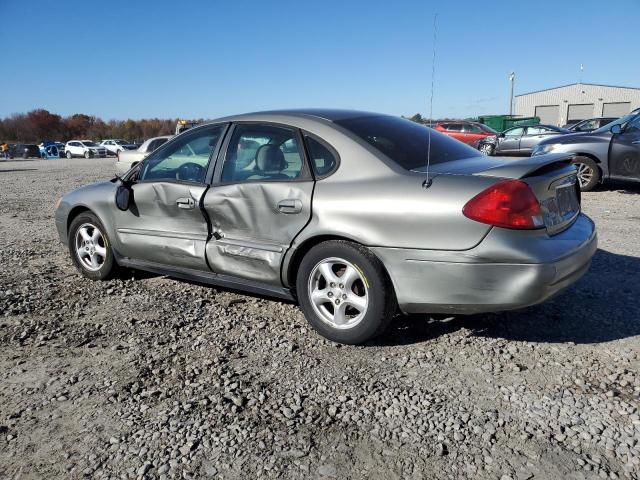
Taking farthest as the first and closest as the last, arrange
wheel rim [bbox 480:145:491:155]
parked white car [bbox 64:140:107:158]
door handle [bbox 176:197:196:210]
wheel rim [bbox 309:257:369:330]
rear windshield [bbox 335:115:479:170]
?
parked white car [bbox 64:140:107:158] → wheel rim [bbox 480:145:491:155] → door handle [bbox 176:197:196:210] → rear windshield [bbox 335:115:479:170] → wheel rim [bbox 309:257:369:330]

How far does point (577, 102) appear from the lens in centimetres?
5781

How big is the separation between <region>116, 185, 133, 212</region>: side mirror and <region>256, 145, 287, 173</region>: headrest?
1380mm

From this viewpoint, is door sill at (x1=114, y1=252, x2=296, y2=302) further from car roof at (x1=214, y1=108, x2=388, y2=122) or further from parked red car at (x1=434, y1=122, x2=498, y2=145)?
parked red car at (x1=434, y1=122, x2=498, y2=145)

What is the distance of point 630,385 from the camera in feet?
9.35

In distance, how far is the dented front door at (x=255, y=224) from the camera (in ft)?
11.6

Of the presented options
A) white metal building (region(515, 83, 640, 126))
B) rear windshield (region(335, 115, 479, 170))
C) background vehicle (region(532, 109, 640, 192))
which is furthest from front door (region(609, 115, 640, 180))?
white metal building (region(515, 83, 640, 126))

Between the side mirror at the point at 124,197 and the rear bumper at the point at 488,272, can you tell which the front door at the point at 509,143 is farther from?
the rear bumper at the point at 488,272

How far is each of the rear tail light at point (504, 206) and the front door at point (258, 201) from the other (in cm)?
110

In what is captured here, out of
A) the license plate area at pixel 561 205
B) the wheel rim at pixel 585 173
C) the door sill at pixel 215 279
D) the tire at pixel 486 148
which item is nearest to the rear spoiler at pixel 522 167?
the license plate area at pixel 561 205

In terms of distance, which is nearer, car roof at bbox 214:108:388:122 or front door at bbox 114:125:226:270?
car roof at bbox 214:108:388:122

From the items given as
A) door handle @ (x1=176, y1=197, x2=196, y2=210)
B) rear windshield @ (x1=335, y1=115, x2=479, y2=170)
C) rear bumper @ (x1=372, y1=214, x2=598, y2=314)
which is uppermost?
rear windshield @ (x1=335, y1=115, x2=479, y2=170)

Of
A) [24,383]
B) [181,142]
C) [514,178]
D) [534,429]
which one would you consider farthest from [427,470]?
[181,142]

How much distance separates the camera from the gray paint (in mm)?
2945

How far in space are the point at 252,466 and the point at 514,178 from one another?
2082 millimetres
